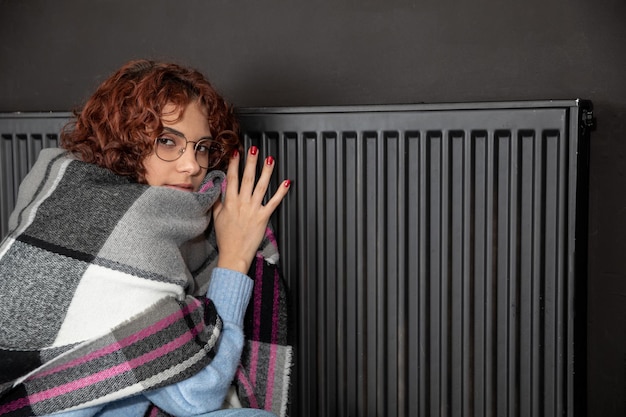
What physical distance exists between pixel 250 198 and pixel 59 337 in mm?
360

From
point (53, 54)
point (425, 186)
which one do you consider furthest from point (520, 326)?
point (53, 54)

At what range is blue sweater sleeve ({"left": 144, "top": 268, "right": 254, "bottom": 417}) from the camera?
1.11m

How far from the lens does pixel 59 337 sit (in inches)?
42.3

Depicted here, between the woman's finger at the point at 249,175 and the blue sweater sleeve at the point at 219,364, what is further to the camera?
the woman's finger at the point at 249,175

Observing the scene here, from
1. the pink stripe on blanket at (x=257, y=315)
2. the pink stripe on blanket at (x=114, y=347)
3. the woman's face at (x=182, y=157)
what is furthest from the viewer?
the pink stripe on blanket at (x=257, y=315)

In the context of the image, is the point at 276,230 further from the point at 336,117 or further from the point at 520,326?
the point at 520,326

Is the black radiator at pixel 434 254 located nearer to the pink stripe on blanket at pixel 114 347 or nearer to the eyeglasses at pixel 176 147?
the eyeglasses at pixel 176 147

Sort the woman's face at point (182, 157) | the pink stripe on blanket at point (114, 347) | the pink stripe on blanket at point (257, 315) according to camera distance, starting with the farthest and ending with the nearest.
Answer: the pink stripe on blanket at point (257, 315)
the woman's face at point (182, 157)
the pink stripe on blanket at point (114, 347)

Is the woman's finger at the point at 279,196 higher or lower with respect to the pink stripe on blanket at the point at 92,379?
higher

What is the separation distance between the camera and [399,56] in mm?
1327


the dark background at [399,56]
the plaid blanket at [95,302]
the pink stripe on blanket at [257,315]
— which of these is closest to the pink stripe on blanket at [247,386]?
the pink stripe on blanket at [257,315]

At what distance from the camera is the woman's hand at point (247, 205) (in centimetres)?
126

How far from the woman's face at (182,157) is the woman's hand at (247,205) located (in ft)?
0.27

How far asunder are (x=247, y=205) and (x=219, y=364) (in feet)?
0.85
